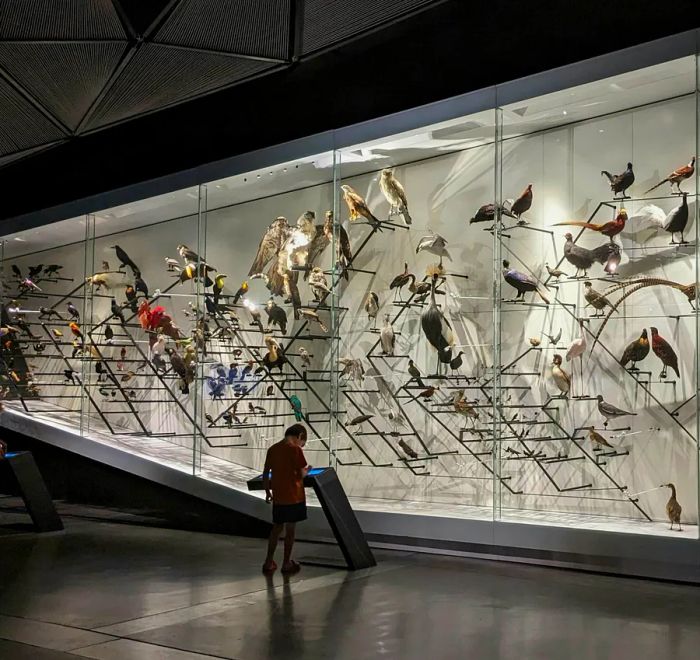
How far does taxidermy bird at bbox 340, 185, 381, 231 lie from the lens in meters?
9.48

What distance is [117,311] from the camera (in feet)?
40.0

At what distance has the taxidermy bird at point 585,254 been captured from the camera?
25.9 feet

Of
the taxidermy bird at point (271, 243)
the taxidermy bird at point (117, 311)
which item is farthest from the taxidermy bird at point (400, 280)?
the taxidermy bird at point (117, 311)

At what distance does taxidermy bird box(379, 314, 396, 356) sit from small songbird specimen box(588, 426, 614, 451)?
2.35 meters

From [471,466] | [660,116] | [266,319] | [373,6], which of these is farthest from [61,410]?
[660,116]

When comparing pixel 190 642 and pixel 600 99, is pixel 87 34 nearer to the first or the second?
pixel 600 99

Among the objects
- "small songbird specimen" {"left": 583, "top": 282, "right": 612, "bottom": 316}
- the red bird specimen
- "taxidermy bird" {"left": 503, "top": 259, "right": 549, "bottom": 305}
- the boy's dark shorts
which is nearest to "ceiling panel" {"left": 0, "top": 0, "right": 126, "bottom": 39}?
"taxidermy bird" {"left": 503, "top": 259, "right": 549, "bottom": 305}

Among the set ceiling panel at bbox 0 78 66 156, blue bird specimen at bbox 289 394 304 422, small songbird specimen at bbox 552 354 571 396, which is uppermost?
ceiling panel at bbox 0 78 66 156

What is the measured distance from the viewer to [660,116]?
7.70 metres

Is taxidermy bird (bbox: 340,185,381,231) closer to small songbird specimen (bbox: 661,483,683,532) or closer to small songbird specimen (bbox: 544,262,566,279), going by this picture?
small songbird specimen (bbox: 544,262,566,279)

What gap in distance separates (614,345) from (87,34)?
5.19 m

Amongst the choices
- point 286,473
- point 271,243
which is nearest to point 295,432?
point 286,473

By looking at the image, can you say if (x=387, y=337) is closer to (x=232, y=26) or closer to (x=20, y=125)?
(x=232, y=26)

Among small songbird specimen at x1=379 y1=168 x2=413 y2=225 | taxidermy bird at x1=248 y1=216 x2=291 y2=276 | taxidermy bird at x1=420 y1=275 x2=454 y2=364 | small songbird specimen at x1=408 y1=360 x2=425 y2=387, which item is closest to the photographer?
taxidermy bird at x1=420 y1=275 x2=454 y2=364
